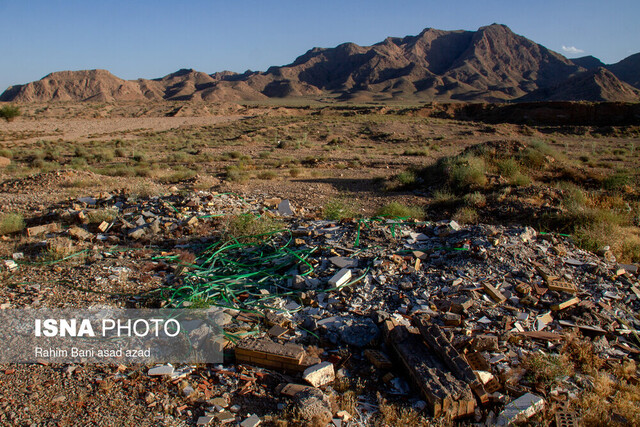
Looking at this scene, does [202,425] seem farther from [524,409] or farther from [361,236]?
[361,236]

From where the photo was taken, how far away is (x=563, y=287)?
474 centimetres

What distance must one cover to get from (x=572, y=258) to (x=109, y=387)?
569cm

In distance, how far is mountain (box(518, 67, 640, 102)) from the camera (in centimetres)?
6212

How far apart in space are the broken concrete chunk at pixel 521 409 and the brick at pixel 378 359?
3.14 feet

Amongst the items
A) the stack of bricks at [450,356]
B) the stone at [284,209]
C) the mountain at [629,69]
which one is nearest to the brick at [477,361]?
the stack of bricks at [450,356]

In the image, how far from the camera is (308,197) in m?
11.2

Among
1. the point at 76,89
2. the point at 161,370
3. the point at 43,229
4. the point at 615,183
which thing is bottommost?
the point at 161,370

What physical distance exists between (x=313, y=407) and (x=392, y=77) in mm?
119125

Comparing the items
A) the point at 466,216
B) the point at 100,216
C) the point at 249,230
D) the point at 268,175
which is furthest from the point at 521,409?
the point at 268,175

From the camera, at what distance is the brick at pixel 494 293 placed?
4.59 meters

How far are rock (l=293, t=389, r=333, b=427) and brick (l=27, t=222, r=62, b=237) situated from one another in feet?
21.1

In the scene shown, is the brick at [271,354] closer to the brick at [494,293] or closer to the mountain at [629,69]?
the brick at [494,293]

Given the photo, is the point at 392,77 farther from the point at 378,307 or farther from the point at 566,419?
the point at 566,419

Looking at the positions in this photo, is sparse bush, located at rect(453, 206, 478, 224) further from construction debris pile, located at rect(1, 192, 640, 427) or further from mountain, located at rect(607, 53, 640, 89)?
mountain, located at rect(607, 53, 640, 89)
